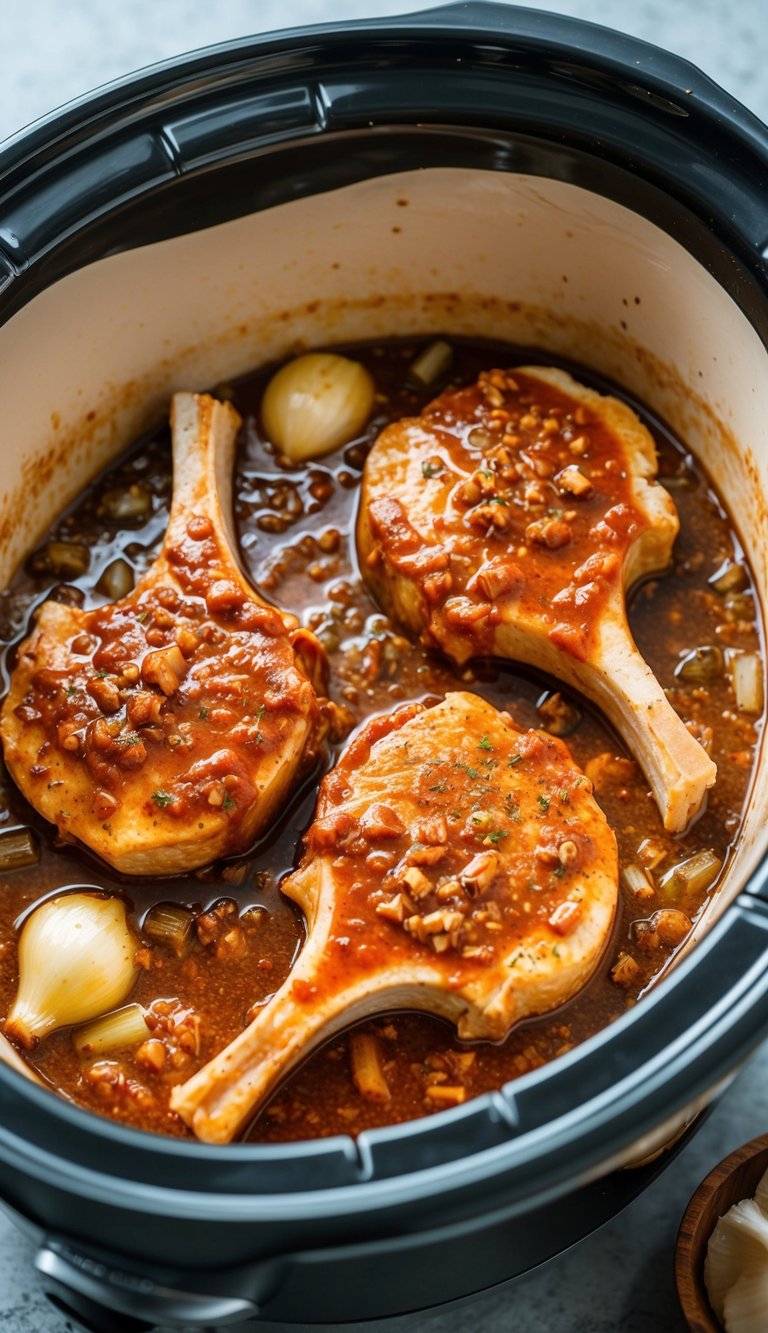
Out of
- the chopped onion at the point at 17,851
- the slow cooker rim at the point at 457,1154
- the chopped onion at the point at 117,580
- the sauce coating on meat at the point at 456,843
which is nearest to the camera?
the slow cooker rim at the point at 457,1154

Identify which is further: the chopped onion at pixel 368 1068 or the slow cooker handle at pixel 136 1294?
the chopped onion at pixel 368 1068

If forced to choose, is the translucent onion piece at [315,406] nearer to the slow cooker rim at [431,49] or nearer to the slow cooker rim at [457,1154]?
the slow cooker rim at [431,49]

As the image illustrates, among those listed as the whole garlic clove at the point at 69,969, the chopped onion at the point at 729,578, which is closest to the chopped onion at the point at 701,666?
the chopped onion at the point at 729,578

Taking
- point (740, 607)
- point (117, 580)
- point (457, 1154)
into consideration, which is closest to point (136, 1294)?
point (457, 1154)

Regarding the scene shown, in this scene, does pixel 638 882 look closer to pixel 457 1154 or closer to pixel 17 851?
pixel 457 1154

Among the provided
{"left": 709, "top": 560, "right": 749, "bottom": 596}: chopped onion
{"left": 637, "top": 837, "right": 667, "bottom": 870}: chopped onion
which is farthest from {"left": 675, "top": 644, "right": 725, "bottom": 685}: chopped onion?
{"left": 637, "top": 837, "right": 667, "bottom": 870}: chopped onion

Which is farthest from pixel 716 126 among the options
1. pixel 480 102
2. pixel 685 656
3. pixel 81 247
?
pixel 81 247
